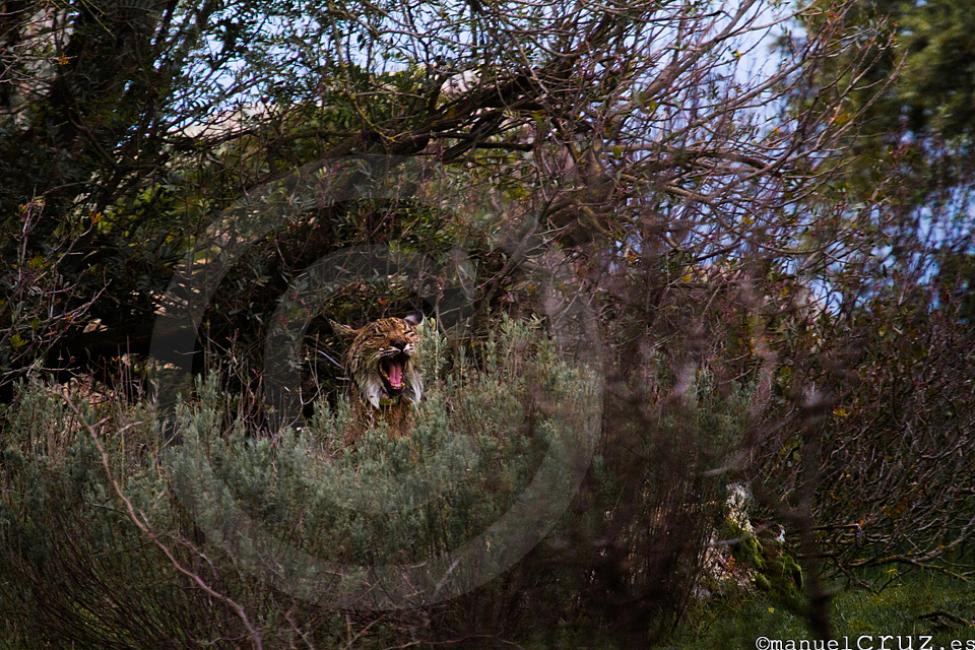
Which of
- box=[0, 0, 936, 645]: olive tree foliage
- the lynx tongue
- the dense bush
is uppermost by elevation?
box=[0, 0, 936, 645]: olive tree foliage

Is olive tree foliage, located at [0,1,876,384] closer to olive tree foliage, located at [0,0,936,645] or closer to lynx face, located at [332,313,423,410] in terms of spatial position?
olive tree foliage, located at [0,0,936,645]

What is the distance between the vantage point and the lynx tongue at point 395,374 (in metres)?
7.14

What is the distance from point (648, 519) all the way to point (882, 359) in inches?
133

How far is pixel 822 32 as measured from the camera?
797cm

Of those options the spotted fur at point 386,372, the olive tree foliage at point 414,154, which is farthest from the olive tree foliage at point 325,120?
the spotted fur at point 386,372

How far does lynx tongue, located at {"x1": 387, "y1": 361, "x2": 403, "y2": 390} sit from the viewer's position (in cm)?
714

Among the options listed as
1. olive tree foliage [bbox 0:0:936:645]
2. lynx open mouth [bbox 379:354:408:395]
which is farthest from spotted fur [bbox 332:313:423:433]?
olive tree foliage [bbox 0:0:936:645]

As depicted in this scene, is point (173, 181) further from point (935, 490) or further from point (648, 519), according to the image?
point (935, 490)

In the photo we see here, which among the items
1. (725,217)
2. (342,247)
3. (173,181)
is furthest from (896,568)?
(173,181)

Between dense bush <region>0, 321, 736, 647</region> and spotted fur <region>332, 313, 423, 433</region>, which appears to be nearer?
dense bush <region>0, 321, 736, 647</region>

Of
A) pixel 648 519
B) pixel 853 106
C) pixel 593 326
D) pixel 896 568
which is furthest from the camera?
pixel 853 106

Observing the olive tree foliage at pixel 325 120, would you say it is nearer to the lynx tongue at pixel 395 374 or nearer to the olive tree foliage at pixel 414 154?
the olive tree foliage at pixel 414 154

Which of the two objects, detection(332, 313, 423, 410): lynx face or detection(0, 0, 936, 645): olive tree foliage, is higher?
detection(0, 0, 936, 645): olive tree foliage

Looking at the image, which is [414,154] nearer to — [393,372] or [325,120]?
[325,120]
